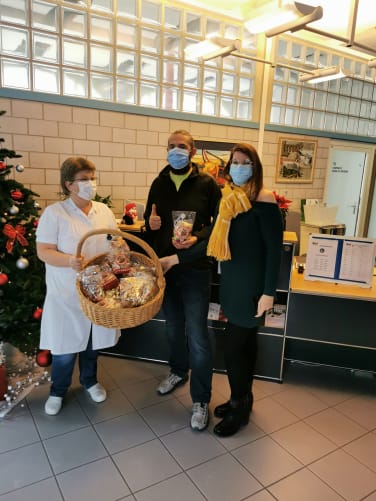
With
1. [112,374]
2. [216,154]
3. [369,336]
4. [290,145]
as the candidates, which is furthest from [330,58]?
[112,374]

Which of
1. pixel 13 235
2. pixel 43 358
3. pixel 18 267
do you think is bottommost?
pixel 43 358

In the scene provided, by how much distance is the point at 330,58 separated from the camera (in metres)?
5.20

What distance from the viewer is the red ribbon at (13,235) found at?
7.43ft

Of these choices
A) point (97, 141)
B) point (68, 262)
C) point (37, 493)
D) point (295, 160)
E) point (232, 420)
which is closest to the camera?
point (37, 493)

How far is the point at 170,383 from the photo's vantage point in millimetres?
2508

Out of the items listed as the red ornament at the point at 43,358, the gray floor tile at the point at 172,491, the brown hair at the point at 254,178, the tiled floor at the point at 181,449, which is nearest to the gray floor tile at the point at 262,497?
the tiled floor at the point at 181,449

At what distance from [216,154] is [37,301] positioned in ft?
8.94

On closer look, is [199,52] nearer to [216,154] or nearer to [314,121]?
[216,154]

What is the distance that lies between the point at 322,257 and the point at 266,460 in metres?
1.33

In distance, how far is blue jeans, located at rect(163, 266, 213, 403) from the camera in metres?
2.09

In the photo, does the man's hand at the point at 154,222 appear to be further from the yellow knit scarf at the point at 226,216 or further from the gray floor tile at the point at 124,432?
the gray floor tile at the point at 124,432

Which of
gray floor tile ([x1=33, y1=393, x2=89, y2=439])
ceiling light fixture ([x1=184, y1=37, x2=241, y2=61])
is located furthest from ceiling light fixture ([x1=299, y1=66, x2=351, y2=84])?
gray floor tile ([x1=33, y1=393, x2=89, y2=439])

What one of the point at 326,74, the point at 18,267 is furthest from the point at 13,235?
the point at 326,74

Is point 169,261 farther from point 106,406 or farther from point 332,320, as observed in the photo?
point 332,320
